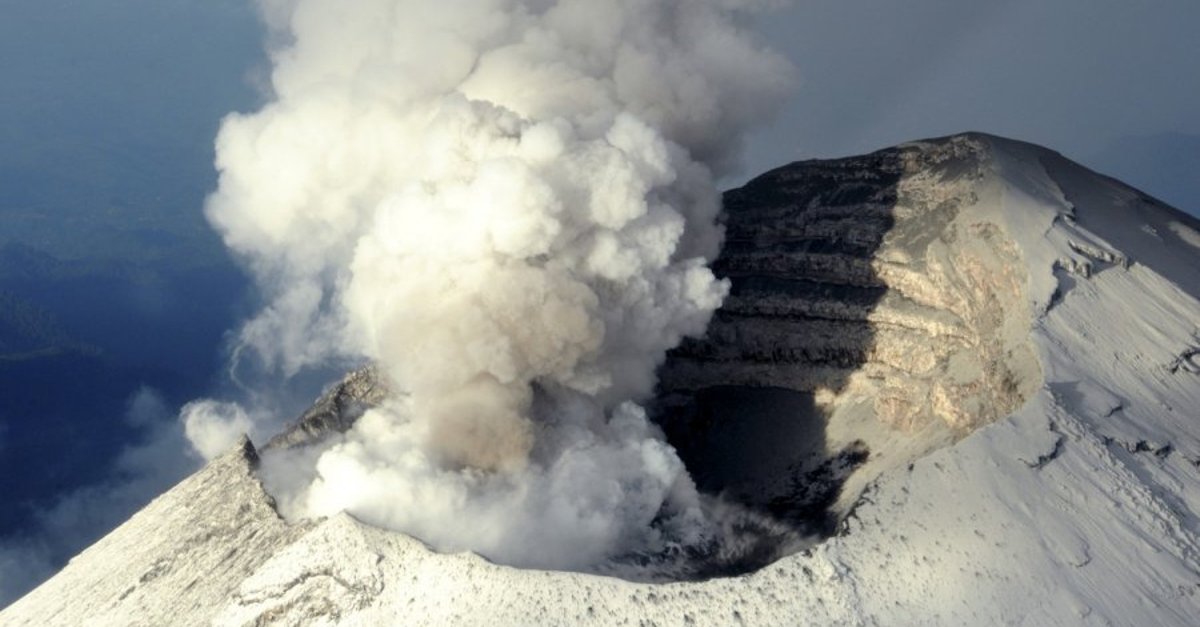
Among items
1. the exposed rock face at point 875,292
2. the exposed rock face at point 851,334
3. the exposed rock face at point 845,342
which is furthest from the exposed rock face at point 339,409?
the exposed rock face at point 875,292

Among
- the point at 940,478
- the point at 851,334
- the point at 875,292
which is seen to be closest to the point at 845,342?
the point at 851,334

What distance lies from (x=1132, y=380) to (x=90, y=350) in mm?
111020

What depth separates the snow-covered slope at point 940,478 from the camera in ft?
104

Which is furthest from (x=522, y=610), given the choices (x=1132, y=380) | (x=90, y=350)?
(x=90, y=350)

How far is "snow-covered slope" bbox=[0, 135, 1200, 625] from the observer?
31781 millimetres

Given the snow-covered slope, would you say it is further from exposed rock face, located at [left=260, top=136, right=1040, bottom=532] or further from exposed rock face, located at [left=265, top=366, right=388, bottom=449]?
exposed rock face, located at [left=265, top=366, right=388, bottom=449]

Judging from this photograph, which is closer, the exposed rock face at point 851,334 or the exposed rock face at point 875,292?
the exposed rock face at point 851,334

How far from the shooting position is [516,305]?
40.5m

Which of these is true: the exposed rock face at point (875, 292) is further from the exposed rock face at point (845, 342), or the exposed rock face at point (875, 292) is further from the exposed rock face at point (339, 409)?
the exposed rock face at point (339, 409)

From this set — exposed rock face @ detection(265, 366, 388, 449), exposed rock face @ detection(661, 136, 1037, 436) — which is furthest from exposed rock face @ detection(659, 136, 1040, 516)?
exposed rock face @ detection(265, 366, 388, 449)

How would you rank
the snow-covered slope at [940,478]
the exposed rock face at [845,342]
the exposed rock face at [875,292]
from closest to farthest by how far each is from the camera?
the snow-covered slope at [940,478] < the exposed rock face at [845,342] < the exposed rock face at [875,292]

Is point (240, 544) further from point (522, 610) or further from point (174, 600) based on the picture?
point (522, 610)

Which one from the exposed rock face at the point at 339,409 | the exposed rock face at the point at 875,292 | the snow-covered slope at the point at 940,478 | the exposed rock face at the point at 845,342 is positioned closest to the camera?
the snow-covered slope at the point at 940,478

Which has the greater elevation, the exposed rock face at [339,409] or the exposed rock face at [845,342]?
the exposed rock face at [339,409]
